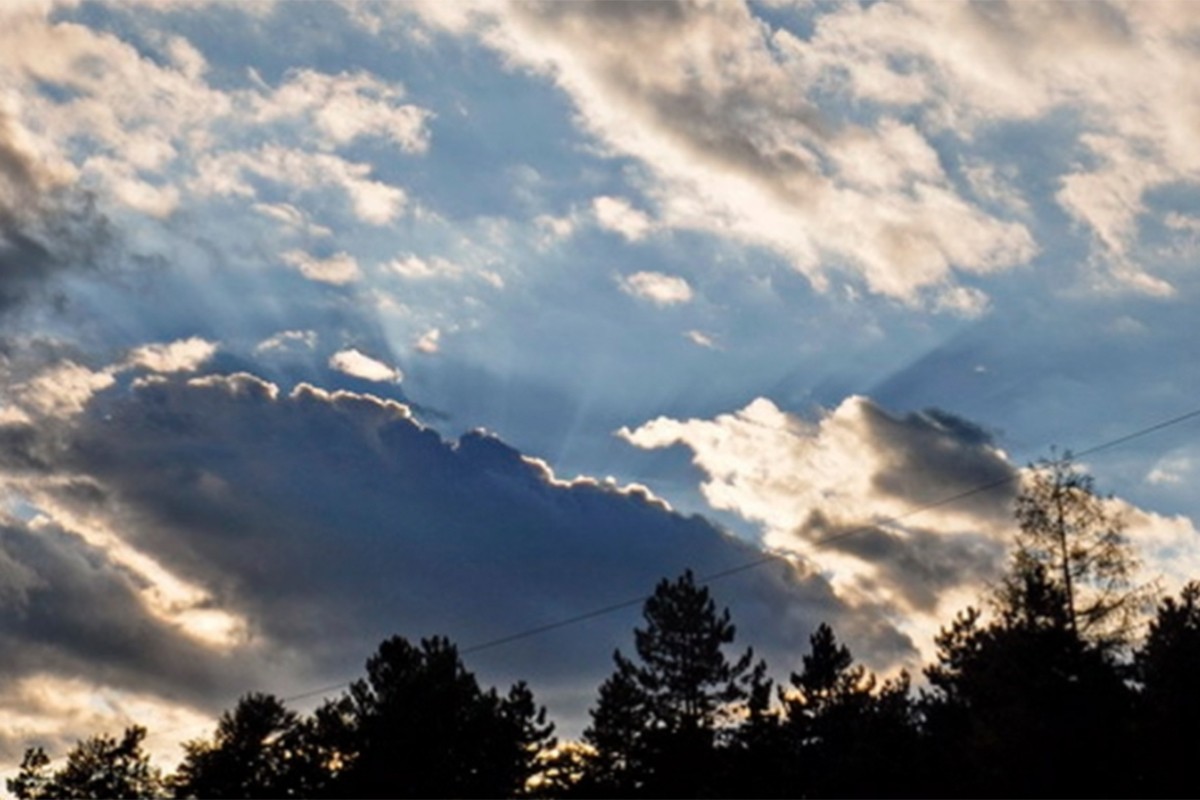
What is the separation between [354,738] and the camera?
69.6 m

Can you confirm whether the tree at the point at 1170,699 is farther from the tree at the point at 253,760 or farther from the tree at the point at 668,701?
the tree at the point at 253,760

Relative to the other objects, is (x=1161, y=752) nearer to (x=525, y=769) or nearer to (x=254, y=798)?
(x=525, y=769)

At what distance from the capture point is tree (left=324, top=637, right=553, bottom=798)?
6638 centimetres

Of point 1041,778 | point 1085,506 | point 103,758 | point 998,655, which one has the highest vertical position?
point 103,758

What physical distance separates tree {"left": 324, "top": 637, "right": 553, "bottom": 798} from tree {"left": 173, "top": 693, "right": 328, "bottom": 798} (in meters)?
4.02

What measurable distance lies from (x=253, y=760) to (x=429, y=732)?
58.4 feet

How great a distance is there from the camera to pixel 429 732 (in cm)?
6819

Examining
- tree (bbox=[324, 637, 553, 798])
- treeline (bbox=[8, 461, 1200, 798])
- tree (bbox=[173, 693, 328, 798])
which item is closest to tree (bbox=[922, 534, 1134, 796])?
treeline (bbox=[8, 461, 1200, 798])

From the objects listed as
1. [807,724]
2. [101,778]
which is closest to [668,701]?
[807,724]

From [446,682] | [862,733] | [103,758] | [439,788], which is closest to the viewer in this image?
[862,733]

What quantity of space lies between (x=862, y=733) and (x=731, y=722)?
10.4m

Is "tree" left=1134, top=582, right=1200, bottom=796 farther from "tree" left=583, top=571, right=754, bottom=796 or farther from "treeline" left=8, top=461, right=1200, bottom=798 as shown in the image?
"tree" left=583, top=571, right=754, bottom=796

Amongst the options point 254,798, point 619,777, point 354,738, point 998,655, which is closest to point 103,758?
point 254,798

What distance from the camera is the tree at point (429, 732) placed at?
218ft
